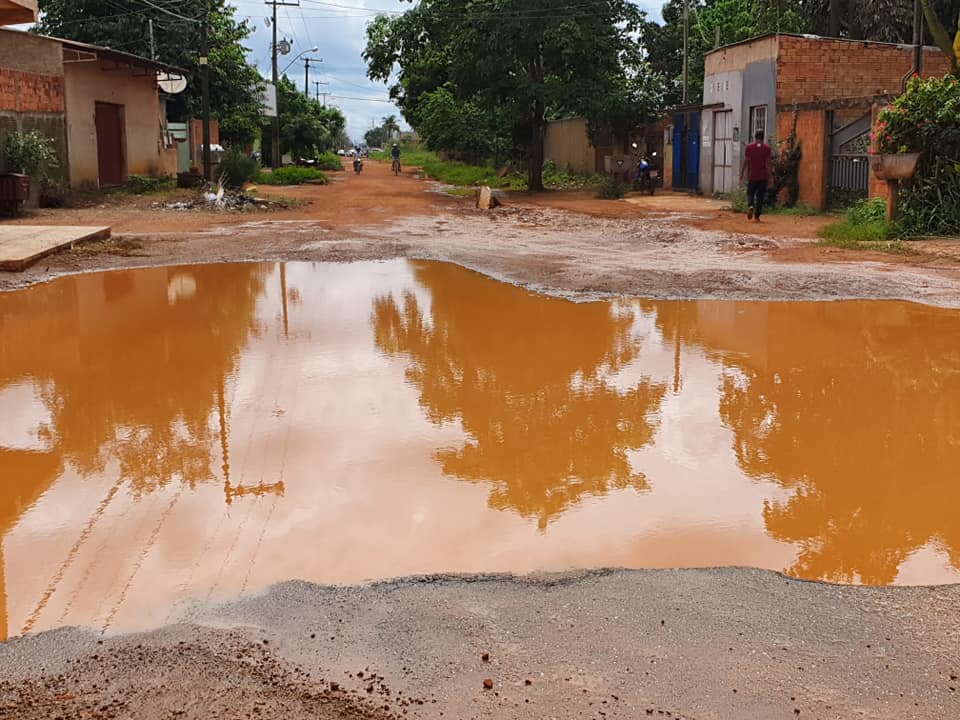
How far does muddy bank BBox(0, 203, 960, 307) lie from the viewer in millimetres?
11352

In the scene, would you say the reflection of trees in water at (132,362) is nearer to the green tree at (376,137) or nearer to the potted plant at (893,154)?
the potted plant at (893,154)

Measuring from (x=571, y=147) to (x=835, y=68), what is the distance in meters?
15.9

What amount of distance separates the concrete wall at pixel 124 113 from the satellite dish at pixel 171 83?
18.7 inches

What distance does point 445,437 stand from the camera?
6215 mm

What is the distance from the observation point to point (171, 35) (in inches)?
1438

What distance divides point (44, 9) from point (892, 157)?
3109cm

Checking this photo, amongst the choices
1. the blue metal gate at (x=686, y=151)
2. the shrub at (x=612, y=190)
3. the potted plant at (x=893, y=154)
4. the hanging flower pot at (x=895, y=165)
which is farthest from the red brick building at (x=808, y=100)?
the hanging flower pot at (x=895, y=165)

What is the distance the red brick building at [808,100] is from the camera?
2082 cm

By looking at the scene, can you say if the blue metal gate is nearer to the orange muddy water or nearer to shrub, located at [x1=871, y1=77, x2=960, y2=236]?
shrub, located at [x1=871, y1=77, x2=960, y2=236]

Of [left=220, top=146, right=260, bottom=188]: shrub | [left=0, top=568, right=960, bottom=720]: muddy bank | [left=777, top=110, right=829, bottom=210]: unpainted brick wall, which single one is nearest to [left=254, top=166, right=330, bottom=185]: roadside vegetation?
[left=220, top=146, right=260, bottom=188]: shrub

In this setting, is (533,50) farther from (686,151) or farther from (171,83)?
(171,83)

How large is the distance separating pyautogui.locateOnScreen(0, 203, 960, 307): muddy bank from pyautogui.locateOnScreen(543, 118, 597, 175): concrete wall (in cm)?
1708

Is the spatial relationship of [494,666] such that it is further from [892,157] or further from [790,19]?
[790,19]

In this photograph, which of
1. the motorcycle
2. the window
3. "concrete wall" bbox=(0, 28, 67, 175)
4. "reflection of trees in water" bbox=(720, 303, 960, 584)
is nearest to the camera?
"reflection of trees in water" bbox=(720, 303, 960, 584)
